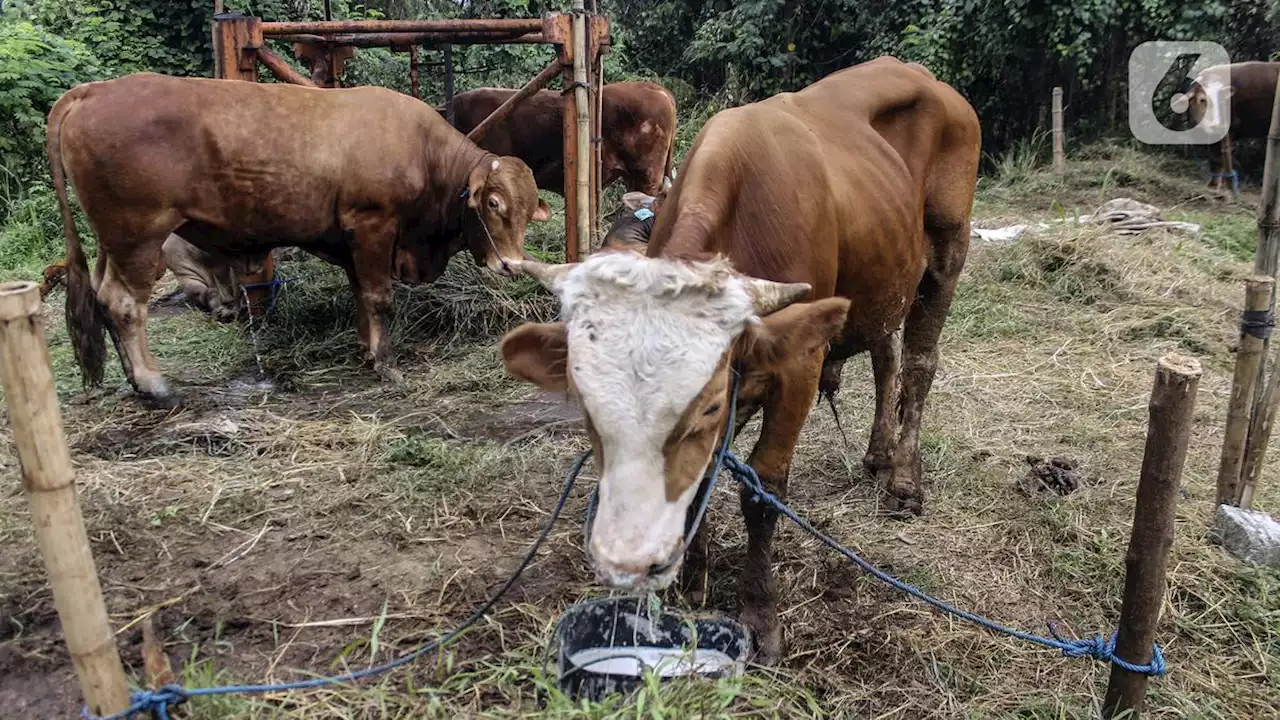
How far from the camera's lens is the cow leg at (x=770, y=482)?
2.86 m

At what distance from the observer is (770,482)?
9.77 ft

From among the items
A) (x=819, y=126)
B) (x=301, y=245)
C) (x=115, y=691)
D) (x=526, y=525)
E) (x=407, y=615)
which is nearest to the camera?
(x=115, y=691)

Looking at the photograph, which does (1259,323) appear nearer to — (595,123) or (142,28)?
(595,123)

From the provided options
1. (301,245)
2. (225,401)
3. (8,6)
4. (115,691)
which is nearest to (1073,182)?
(301,245)

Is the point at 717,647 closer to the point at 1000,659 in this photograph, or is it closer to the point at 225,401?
the point at 1000,659

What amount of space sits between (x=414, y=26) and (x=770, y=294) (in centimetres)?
493

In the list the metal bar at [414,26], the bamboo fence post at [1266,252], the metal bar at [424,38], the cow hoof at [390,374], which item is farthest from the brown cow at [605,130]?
the bamboo fence post at [1266,252]

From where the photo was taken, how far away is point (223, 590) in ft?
10.8

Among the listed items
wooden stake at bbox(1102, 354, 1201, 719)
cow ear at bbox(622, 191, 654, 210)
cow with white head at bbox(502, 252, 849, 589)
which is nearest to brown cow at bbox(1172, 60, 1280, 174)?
cow ear at bbox(622, 191, 654, 210)

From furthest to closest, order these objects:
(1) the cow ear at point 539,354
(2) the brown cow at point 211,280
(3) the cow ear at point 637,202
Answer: (3) the cow ear at point 637,202, (2) the brown cow at point 211,280, (1) the cow ear at point 539,354

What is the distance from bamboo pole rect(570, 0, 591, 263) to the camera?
6465 millimetres

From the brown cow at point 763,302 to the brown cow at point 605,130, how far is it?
5079 mm

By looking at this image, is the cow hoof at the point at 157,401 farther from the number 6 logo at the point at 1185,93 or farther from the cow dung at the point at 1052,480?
the number 6 logo at the point at 1185,93

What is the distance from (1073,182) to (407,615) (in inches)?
472
